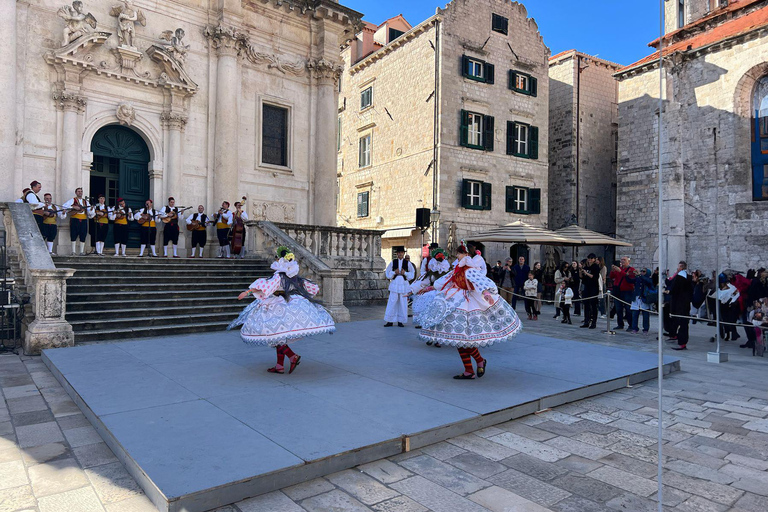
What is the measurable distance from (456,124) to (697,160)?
12205mm

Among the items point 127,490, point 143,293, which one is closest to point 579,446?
point 127,490

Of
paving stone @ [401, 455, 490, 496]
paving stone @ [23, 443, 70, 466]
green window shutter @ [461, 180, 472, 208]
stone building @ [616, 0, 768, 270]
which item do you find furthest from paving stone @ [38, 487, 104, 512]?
stone building @ [616, 0, 768, 270]

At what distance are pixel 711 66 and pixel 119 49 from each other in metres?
26.1

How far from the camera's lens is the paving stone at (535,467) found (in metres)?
4.07

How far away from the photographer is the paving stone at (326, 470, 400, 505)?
3.69 metres

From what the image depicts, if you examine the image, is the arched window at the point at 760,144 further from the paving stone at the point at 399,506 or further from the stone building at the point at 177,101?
the paving stone at the point at 399,506

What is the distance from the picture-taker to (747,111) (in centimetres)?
2405

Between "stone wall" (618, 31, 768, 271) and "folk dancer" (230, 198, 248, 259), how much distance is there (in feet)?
65.9

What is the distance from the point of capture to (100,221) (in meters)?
13.1

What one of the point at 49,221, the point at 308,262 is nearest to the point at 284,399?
the point at 308,262

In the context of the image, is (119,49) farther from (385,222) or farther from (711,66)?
(711,66)

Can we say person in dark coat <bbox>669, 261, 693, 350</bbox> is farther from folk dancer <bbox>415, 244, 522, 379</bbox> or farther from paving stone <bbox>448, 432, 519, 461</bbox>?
paving stone <bbox>448, 432, 519, 461</bbox>

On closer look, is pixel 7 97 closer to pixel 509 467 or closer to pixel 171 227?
pixel 171 227

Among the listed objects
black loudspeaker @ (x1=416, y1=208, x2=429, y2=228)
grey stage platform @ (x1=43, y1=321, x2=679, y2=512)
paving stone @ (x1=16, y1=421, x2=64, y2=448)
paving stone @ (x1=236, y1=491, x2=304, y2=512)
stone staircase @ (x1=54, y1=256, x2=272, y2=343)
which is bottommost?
paving stone @ (x1=236, y1=491, x2=304, y2=512)
